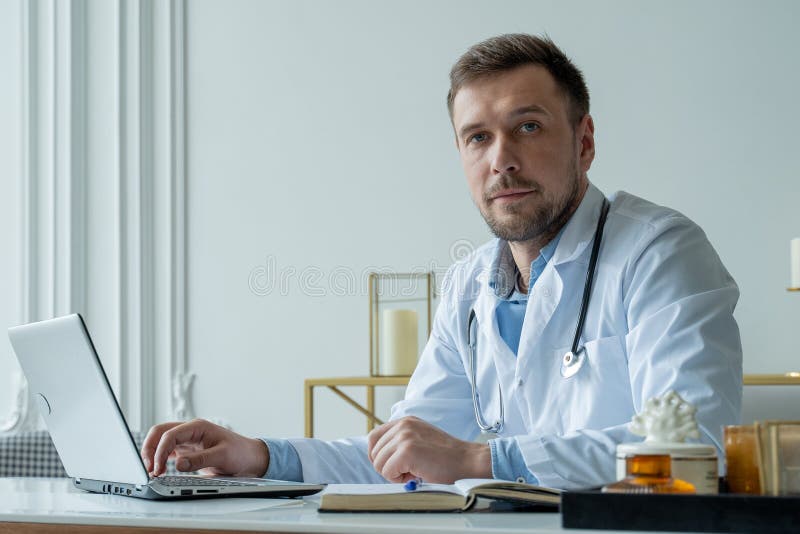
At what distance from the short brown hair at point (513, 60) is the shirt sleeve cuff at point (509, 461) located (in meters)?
0.75

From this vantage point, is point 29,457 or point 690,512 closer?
point 690,512

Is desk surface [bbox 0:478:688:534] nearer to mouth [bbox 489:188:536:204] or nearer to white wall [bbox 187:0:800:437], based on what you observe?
mouth [bbox 489:188:536:204]

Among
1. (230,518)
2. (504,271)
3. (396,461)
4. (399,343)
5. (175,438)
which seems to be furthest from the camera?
(399,343)

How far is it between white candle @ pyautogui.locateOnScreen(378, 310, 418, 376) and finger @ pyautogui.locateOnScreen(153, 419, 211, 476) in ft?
4.15

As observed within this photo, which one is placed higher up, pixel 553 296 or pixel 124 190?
pixel 124 190

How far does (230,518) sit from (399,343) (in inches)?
69.4

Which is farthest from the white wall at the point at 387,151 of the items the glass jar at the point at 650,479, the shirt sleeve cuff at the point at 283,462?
the glass jar at the point at 650,479

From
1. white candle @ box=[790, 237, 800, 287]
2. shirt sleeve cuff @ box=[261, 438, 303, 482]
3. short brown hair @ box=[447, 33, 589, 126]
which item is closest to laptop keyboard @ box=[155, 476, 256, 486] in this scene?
shirt sleeve cuff @ box=[261, 438, 303, 482]

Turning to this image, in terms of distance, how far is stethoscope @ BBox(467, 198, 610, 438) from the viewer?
5.05 ft

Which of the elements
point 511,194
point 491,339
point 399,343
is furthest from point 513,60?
point 399,343

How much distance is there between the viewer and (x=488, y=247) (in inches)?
→ 74.5

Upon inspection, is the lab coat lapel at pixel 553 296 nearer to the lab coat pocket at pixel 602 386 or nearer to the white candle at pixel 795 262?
the lab coat pocket at pixel 602 386

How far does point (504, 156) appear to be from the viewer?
1651 mm

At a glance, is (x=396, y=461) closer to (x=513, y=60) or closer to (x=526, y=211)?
(x=526, y=211)
